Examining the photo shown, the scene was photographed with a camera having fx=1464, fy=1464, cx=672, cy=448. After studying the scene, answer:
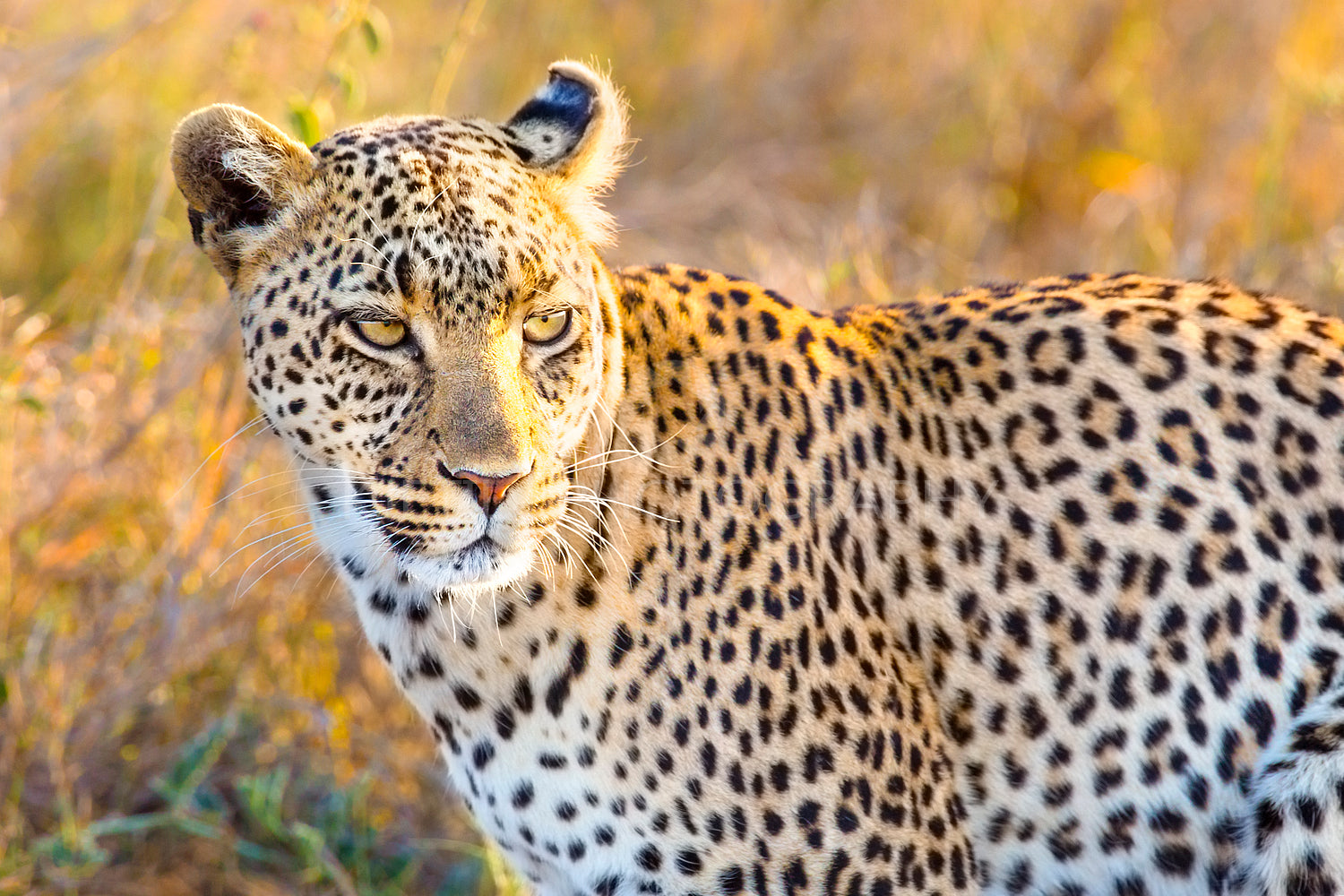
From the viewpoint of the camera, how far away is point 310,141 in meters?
4.73

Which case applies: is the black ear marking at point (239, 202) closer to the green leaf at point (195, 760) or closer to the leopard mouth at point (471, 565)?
the leopard mouth at point (471, 565)

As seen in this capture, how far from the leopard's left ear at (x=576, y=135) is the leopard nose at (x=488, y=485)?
32.7 inches

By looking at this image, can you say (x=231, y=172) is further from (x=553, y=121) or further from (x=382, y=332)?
(x=553, y=121)

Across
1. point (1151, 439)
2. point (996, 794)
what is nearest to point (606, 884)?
point (996, 794)

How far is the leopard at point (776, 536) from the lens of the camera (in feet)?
11.0

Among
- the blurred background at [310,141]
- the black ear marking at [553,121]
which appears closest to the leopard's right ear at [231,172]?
the black ear marking at [553,121]

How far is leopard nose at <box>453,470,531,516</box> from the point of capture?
10.5ft

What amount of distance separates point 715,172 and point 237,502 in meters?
3.96

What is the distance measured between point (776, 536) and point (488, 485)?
86 cm

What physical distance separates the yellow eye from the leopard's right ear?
1.29ft

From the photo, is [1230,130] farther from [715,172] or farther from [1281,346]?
[1281,346]

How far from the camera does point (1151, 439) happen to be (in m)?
3.83

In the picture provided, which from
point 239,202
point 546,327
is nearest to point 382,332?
point 546,327

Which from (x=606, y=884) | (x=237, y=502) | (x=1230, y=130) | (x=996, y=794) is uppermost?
(x=1230, y=130)
